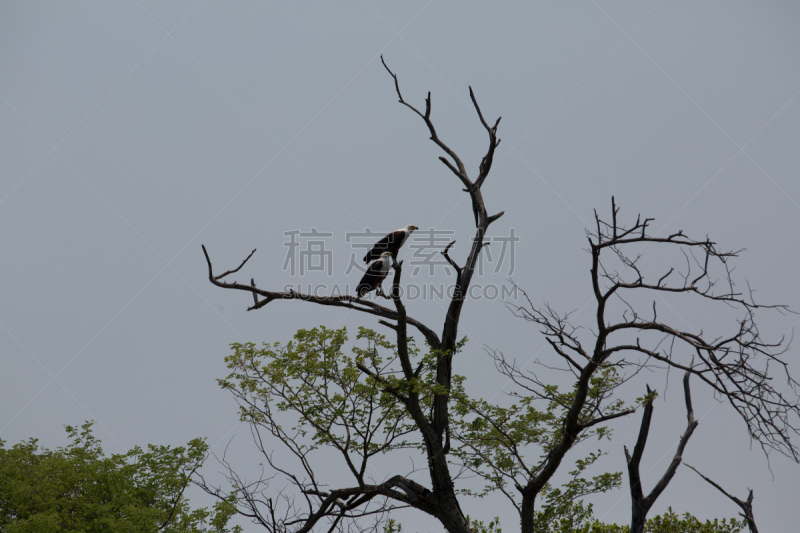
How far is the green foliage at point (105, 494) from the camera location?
9.64 m

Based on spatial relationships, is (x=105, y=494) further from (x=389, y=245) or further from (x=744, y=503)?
(x=744, y=503)

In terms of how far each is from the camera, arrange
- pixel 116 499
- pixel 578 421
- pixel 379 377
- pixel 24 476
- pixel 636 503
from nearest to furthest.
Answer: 1. pixel 379 377
2. pixel 578 421
3. pixel 636 503
4. pixel 116 499
5. pixel 24 476

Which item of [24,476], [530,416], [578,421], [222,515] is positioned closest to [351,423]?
[530,416]

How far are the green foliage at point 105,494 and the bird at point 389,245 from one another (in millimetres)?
5095

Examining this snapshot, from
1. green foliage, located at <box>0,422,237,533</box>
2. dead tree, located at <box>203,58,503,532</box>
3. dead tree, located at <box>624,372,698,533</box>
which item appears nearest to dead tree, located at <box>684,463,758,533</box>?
dead tree, located at <box>624,372,698,533</box>

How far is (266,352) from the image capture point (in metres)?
7.35

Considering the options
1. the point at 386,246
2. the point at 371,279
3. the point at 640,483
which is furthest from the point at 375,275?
the point at 640,483

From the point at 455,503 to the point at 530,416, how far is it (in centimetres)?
163

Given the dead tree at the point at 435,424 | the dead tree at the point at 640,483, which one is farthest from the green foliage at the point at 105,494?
the dead tree at the point at 640,483

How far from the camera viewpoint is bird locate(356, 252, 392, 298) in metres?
7.86

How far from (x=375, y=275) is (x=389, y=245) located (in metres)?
0.97

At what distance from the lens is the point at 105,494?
1051cm

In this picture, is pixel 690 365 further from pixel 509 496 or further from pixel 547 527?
pixel 547 527

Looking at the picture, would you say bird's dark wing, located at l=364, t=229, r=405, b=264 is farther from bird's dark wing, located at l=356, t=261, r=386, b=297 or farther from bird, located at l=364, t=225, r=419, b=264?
bird's dark wing, located at l=356, t=261, r=386, b=297
